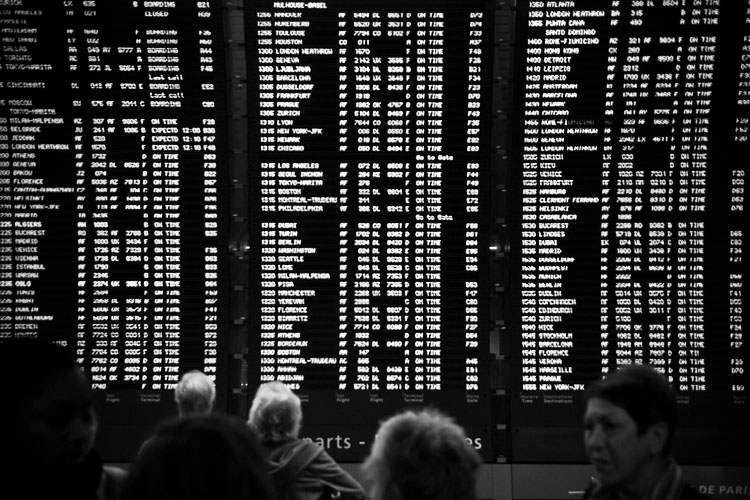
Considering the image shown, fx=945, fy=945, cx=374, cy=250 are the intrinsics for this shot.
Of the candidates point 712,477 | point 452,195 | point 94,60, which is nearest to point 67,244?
point 94,60

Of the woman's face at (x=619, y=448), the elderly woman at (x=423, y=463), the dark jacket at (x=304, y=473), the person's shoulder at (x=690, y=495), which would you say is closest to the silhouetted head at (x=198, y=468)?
the elderly woman at (x=423, y=463)

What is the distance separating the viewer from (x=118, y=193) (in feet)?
19.3

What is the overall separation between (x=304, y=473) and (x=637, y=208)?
2586 millimetres

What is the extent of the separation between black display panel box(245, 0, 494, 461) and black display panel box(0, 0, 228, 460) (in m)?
0.32

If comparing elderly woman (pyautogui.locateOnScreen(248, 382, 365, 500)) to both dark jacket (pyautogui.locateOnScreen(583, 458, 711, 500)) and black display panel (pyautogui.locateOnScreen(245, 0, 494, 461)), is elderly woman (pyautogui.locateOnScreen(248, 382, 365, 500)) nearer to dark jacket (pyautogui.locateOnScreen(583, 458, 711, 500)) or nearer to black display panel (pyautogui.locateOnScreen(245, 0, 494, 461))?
black display panel (pyautogui.locateOnScreen(245, 0, 494, 461))

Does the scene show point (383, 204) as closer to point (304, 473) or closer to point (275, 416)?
point (275, 416)

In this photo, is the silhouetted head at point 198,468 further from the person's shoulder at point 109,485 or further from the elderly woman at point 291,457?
the elderly woman at point 291,457

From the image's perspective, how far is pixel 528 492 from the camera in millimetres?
5754

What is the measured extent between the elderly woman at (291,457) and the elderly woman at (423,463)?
2.10 metres

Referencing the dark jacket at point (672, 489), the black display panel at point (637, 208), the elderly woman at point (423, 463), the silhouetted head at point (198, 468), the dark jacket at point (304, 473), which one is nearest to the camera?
the silhouetted head at point (198, 468)

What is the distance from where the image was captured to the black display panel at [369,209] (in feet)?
19.1

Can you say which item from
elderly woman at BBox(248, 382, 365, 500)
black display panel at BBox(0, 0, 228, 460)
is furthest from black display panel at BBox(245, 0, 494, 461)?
elderly woman at BBox(248, 382, 365, 500)

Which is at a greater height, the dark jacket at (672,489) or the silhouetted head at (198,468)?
the silhouetted head at (198,468)

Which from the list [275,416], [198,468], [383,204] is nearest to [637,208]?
[383,204]
